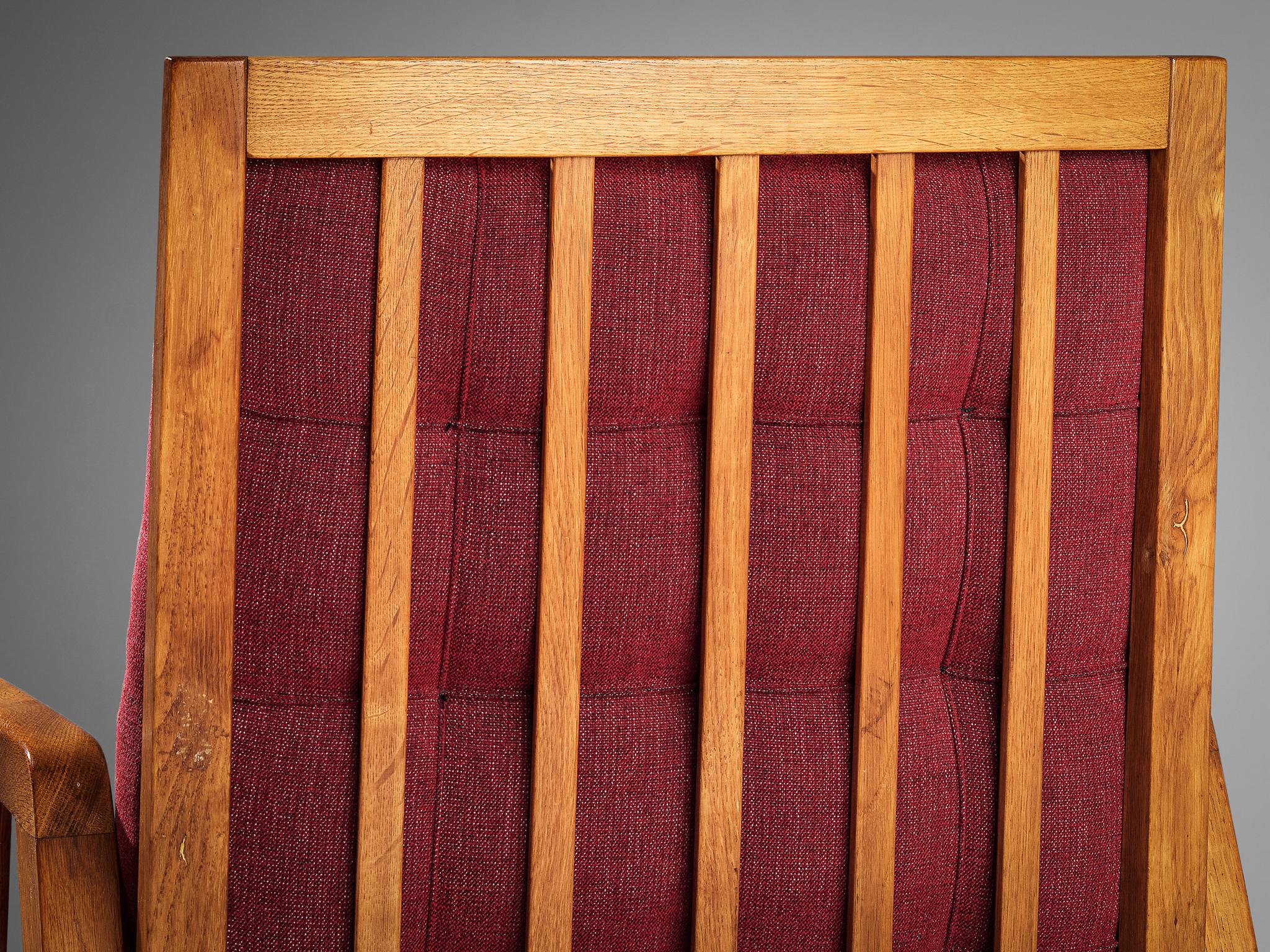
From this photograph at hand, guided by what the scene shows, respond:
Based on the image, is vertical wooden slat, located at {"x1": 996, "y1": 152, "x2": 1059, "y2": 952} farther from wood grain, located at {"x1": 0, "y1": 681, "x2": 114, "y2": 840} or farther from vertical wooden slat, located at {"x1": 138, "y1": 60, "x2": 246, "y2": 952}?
wood grain, located at {"x1": 0, "y1": 681, "x2": 114, "y2": 840}

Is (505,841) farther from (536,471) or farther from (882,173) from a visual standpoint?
(882,173)

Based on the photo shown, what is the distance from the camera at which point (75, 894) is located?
869 millimetres

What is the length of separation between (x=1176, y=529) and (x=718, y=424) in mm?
286

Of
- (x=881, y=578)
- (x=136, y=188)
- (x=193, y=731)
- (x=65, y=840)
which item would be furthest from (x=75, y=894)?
(x=136, y=188)

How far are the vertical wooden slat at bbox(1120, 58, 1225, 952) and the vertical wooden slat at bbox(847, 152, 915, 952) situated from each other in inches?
6.1

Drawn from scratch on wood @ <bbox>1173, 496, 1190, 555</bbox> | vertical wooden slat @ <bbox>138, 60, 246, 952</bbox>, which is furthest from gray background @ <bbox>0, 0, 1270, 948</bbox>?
vertical wooden slat @ <bbox>138, 60, 246, 952</bbox>

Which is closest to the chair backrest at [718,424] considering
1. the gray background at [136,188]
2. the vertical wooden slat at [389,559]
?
the vertical wooden slat at [389,559]

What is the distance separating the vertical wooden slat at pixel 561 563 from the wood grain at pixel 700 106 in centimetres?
3

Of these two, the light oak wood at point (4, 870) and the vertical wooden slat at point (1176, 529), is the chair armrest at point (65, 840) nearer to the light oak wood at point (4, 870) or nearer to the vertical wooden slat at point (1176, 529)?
the light oak wood at point (4, 870)

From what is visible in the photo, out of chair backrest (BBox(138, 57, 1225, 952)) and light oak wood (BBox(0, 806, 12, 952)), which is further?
light oak wood (BBox(0, 806, 12, 952))

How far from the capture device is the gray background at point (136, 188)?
7.96 feet

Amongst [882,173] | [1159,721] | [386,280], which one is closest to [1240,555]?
[1159,721]

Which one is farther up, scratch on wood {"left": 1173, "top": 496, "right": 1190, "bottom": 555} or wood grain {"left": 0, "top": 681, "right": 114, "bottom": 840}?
scratch on wood {"left": 1173, "top": 496, "right": 1190, "bottom": 555}

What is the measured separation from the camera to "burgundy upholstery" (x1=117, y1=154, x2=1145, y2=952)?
785mm
